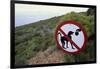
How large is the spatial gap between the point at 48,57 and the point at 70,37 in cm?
34

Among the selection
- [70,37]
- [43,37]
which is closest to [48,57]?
[43,37]

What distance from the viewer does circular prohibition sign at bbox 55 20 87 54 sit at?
2.24m

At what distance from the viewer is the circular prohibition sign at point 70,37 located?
2.24 m

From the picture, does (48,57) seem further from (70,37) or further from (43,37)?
(70,37)

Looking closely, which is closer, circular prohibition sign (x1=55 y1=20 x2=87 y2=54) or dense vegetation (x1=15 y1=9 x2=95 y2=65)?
dense vegetation (x1=15 y1=9 x2=95 y2=65)

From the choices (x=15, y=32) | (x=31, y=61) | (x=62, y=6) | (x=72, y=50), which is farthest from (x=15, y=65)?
(x=62, y=6)

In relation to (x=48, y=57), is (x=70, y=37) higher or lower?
higher

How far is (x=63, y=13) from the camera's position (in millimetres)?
2262

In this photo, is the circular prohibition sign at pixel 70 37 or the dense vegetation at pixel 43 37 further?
the circular prohibition sign at pixel 70 37

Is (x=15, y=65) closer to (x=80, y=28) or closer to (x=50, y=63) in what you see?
(x=50, y=63)

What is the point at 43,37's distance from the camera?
2.18m

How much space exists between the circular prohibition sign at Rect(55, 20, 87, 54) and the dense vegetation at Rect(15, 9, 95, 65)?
0.05m

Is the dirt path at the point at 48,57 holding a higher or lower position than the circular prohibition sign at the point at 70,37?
lower

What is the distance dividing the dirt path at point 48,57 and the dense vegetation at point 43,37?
4 cm
